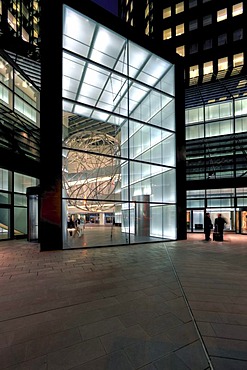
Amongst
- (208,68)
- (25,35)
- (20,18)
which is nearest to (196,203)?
(208,68)

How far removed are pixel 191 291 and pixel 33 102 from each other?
2256cm

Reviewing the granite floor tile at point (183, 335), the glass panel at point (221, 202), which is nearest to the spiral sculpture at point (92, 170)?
the glass panel at point (221, 202)

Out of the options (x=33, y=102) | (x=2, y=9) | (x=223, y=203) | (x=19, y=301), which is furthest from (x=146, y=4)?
(x=19, y=301)

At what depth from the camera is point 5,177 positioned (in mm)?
16859

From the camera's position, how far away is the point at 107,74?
14281mm

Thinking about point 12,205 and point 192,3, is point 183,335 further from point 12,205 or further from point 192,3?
point 192,3

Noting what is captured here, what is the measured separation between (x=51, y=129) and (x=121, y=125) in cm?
605

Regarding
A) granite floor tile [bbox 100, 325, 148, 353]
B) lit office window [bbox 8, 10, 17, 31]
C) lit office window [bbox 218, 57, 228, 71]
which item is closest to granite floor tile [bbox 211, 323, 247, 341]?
granite floor tile [bbox 100, 325, 148, 353]

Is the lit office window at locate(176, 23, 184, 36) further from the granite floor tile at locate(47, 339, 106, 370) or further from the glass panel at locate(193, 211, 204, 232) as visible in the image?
the granite floor tile at locate(47, 339, 106, 370)

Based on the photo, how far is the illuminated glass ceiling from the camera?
1264 cm

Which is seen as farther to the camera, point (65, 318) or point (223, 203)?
point (223, 203)

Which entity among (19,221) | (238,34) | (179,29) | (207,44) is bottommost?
(19,221)

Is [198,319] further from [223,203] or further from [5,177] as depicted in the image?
[223,203]

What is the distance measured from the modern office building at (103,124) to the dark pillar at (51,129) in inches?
1.9
